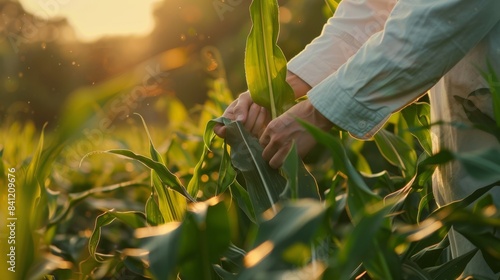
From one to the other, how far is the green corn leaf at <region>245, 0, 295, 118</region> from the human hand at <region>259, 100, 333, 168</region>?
3.8 inches

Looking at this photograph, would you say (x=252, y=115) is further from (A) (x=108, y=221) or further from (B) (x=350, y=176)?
(B) (x=350, y=176)

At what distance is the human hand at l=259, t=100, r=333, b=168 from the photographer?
118 cm

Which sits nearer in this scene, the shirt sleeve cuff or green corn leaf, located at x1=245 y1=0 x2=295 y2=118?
the shirt sleeve cuff

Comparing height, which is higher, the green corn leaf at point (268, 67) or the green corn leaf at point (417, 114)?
the green corn leaf at point (268, 67)

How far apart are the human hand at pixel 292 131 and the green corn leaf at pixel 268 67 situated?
0.10 metres

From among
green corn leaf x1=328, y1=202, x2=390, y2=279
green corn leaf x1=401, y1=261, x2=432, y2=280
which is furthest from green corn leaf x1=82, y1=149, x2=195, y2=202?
green corn leaf x1=328, y1=202, x2=390, y2=279

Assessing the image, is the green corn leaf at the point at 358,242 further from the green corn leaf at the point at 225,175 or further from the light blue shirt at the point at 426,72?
the green corn leaf at the point at 225,175

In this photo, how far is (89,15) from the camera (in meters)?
2.42

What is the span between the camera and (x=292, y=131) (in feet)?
3.89

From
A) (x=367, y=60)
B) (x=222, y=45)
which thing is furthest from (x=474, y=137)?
(x=222, y=45)

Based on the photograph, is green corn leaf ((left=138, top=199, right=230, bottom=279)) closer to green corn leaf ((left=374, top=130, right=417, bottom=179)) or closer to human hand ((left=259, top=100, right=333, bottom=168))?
human hand ((left=259, top=100, right=333, bottom=168))

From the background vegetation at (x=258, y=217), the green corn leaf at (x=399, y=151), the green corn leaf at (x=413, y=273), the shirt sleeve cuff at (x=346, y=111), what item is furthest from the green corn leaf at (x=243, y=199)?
the green corn leaf at (x=399, y=151)

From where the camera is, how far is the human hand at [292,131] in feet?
3.89

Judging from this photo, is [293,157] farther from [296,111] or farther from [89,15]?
[89,15]
